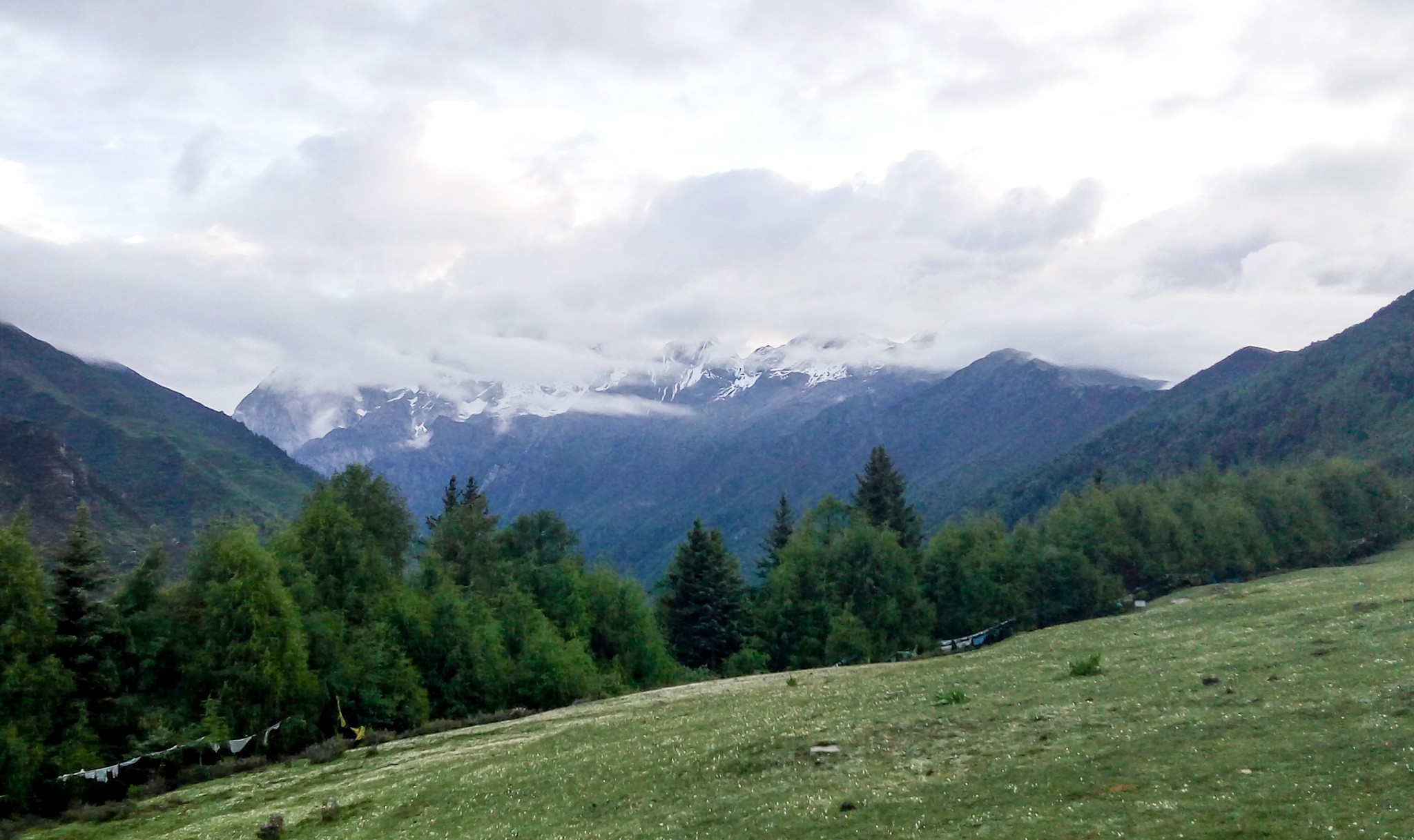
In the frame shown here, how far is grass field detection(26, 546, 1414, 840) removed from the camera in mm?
19641

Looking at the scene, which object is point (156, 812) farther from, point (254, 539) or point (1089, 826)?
point (1089, 826)

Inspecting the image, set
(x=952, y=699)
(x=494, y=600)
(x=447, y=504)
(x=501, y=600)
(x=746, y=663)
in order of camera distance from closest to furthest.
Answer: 1. (x=952, y=699)
2. (x=501, y=600)
3. (x=494, y=600)
4. (x=746, y=663)
5. (x=447, y=504)

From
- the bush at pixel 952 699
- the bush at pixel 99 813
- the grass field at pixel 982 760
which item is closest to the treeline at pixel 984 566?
the grass field at pixel 982 760

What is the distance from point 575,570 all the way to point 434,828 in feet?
248

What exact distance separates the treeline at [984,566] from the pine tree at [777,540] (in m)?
9.90

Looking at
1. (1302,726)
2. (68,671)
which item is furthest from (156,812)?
(1302,726)

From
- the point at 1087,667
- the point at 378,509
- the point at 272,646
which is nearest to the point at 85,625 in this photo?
the point at 272,646

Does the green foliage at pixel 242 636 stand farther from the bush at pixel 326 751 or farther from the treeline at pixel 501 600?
the bush at pixel 326 751

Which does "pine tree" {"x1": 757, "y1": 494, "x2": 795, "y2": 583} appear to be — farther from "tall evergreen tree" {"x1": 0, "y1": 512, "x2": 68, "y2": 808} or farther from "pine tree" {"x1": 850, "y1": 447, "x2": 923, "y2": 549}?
"tall evergreen tree" {"x1": 0, "y1": 512, "x2": 68, "y2": 808}

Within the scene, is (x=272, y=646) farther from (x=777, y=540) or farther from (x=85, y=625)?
(x=777, y=540)

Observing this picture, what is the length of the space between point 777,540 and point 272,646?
85.1 metres

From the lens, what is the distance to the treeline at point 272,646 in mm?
50719

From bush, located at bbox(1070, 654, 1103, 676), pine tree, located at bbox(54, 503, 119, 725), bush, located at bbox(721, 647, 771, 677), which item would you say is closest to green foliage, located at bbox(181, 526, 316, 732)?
pine tree, located at bbox(54, 503, 119, 725)

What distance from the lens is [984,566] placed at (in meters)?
105
